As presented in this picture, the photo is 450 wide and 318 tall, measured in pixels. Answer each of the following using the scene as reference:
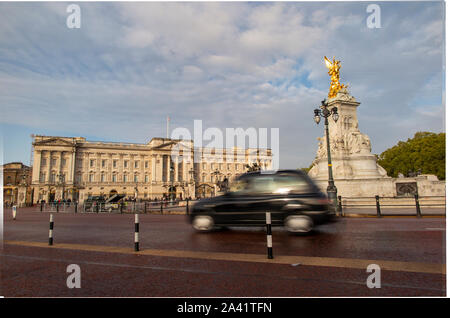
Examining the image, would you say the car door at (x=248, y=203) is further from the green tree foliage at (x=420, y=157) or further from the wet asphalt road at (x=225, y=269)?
the green tree foliage at (x=420, y=157)

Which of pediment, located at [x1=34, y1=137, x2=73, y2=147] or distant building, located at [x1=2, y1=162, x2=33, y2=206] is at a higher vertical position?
pediment, located at [x1=34, y1=137, x2=73, y2=147]

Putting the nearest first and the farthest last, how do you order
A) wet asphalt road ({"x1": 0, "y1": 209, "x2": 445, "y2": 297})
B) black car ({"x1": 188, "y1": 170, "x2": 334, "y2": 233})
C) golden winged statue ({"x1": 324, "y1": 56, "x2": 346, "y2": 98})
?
1. wet asphalt road ({"x1": 0, "y1": 209, "x2": 445, "y2": 297})
2. black car ({"x1": 188, "y1": 170, "x2": 334, "y2": 233})
3. golden winged statue ({"x1": 324, "y1": 56, "x2": 346, "y2": 98})

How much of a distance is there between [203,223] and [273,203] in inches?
97.3

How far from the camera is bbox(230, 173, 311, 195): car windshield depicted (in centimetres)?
818

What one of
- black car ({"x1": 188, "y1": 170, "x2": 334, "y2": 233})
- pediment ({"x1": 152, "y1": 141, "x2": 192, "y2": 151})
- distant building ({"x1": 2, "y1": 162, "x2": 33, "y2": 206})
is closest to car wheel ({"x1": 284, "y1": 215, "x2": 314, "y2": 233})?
black car ({"x1": 188, "y1": 170, "x2": 334, "y2": 233})

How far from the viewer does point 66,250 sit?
6.73m

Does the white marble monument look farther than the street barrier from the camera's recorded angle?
Yes

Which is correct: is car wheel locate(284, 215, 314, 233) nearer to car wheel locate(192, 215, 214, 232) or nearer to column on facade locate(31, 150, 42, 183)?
car wheel locate(192, 215, 214, 232)

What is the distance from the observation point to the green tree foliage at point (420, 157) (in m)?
50.6

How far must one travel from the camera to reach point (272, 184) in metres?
8.40

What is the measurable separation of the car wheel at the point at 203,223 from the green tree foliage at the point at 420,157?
54.7 metres

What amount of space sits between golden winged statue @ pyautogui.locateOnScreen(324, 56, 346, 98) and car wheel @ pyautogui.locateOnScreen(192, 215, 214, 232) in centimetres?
2797

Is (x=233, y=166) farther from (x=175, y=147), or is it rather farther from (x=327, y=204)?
(x=327, y=204)
